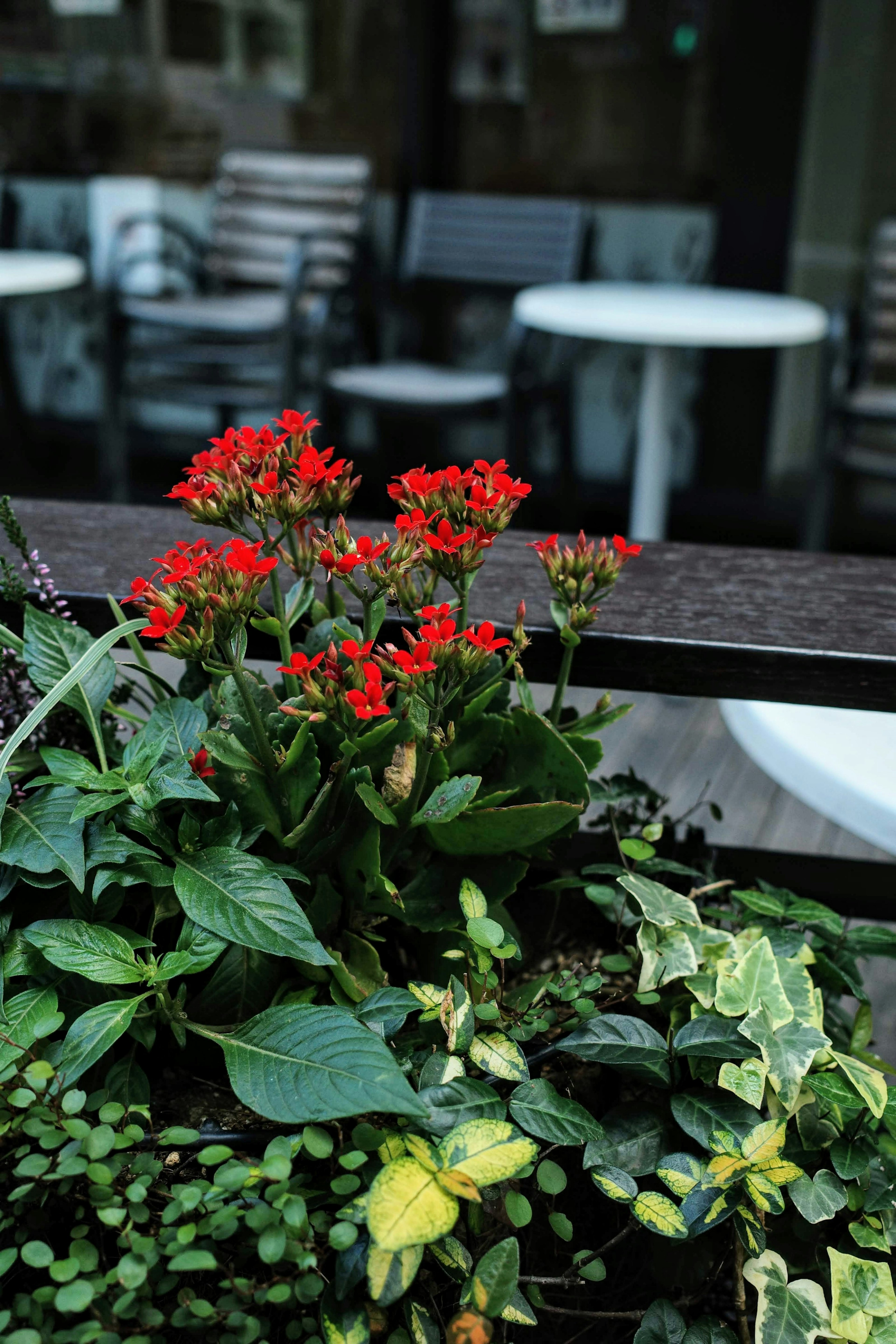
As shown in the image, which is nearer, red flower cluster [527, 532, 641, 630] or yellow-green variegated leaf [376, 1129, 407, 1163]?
yellow-green variegated leaf [376, 1129, 407, 1163]

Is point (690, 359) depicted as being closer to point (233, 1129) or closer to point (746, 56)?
point (746, 56)

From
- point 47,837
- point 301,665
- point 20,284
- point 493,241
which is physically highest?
point 493,241

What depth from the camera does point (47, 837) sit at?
0.60m

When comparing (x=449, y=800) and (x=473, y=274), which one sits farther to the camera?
(x=473, y=274)

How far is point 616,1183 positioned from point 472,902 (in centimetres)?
15

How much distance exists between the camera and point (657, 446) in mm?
3119

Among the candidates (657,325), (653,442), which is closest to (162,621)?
(657,325)

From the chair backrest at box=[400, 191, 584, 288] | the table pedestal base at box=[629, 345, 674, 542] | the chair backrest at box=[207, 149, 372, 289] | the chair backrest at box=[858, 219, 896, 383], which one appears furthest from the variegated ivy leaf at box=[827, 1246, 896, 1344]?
the chair backrest at box=[207, 149, 372, 289]

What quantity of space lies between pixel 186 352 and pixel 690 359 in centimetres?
169

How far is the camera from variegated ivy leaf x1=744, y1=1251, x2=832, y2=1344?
0.57m

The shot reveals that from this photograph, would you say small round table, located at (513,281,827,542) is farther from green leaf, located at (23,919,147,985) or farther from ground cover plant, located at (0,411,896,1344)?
green leaf, located at (23,919,147,985)

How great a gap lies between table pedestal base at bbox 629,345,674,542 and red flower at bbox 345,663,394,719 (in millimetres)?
2609

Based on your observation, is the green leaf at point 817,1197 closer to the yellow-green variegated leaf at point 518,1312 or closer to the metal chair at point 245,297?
the yellow-green variegated leaf at point 518,1312

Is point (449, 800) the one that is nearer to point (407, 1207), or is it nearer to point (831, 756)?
point (407, 1207)
